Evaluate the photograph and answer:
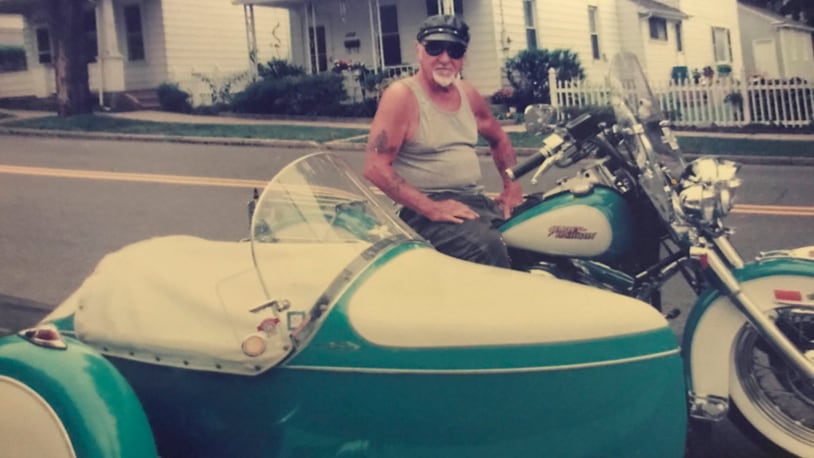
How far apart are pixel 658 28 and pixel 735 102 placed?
14167 millimetres

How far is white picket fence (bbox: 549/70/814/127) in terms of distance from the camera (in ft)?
63.7

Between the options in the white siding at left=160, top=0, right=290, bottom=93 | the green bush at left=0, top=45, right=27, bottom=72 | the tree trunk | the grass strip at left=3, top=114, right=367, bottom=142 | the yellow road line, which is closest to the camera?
the yellow road line

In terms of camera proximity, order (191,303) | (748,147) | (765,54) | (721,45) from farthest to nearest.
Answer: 1. (765,54)
2. (721,45)
3. (748,147)
4. (191,303)

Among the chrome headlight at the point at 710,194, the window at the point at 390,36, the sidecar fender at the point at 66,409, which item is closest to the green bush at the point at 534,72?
the window at the point at 390,36

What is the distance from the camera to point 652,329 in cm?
249

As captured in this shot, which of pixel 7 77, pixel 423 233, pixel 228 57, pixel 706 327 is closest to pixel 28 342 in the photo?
pixel 423 233

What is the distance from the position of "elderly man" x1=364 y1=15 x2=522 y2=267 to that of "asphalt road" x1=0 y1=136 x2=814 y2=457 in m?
1.48

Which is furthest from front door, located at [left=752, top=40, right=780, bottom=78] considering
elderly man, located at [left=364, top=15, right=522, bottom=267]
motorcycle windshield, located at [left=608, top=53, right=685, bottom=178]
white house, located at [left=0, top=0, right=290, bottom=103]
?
elderly man, located at [left=364, top=15, right=522, bottom=267]

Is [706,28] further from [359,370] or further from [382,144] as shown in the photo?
[359,370]

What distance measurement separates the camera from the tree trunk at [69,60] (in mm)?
23047

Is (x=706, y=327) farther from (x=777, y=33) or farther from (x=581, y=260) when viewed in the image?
(x=777, y=33)

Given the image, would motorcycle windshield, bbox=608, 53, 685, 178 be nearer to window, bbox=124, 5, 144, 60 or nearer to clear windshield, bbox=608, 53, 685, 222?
clear windshield, bbox=608, 53, 685, 222

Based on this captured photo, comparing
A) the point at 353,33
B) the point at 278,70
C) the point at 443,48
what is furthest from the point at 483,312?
the point at 353,33

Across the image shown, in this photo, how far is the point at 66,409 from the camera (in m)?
2.50
